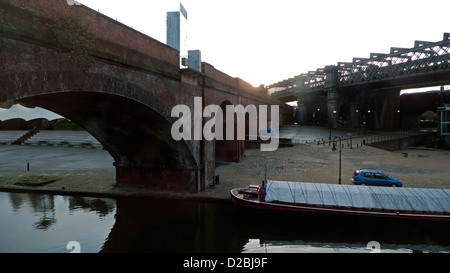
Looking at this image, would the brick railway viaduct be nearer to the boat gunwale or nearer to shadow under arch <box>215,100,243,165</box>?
the boat gunwale

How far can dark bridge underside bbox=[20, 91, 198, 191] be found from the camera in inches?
498

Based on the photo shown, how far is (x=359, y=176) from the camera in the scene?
67.6 ft

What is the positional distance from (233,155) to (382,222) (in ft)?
62.7

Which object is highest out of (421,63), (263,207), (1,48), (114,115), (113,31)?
(421,63)

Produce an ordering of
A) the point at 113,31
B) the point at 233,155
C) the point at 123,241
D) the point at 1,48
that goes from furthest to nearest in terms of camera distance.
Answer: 1. the point at 233,155
2. the point at 123,241
3. the point at 113,31
4. the point at 1,48

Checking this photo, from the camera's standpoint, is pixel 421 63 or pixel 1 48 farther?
pixel 421 63

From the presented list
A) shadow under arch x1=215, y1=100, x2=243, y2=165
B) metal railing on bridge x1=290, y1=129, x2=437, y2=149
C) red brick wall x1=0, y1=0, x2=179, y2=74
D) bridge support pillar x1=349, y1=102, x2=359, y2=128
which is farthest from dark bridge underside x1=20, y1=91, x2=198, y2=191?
bridge support pillar x1=349, y1=102, x2=359, y2=128

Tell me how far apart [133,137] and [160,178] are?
4.18m

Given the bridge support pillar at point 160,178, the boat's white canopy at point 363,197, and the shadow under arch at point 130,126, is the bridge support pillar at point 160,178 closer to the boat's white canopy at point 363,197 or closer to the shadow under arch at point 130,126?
the shadow under arch at point 130,126

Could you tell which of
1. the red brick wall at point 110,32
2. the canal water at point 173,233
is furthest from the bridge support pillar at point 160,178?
the red brick wall at point 110,32
